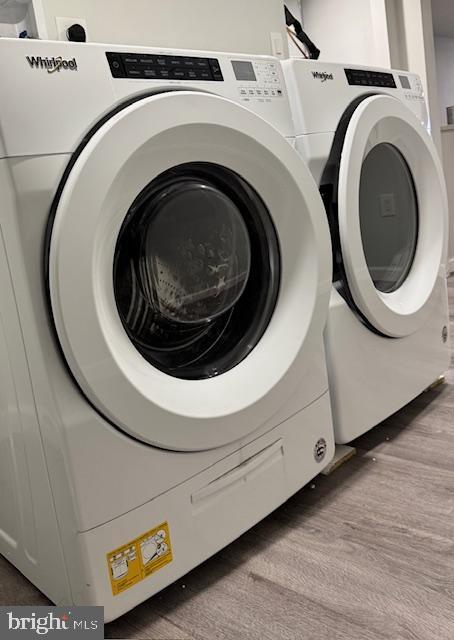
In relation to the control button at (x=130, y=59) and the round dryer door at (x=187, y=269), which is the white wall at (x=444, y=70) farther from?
the control button at (x=130, y=59)

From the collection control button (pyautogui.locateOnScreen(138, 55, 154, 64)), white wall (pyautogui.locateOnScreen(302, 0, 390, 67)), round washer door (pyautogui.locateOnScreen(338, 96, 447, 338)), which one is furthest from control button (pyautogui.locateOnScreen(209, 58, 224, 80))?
white wall (pyautogui.locateOnScreen(302, 0, 390, 67))

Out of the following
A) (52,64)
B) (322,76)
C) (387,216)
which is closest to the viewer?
(52,64)

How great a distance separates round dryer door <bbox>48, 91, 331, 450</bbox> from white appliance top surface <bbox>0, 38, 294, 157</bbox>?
3 centimetres

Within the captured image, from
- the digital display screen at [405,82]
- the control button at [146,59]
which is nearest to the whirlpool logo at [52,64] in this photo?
the control button at [146,59]

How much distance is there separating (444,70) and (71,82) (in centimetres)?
544

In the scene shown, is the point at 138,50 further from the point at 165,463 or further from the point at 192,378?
the point at 165,463

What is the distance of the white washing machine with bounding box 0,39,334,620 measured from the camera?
785 millimetres

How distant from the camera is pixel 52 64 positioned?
799mm

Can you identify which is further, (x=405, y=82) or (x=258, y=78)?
(x=405, y=82)

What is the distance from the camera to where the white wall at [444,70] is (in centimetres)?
533

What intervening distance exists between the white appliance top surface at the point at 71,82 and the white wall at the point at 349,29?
6.32 feet

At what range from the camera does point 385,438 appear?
1.48m

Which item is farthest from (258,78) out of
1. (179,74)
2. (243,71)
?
(179,74)

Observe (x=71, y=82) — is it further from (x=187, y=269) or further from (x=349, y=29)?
(x=349, y=29)
